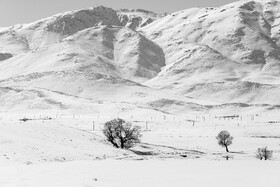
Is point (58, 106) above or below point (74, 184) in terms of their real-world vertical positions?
above

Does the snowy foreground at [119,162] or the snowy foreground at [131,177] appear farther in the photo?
the snowy foreground at [119,162]

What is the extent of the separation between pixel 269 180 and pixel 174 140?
58.3 meters

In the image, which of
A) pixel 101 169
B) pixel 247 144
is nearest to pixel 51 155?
pixel 101 169

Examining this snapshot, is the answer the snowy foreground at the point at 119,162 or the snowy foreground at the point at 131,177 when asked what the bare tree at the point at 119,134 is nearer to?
the snowy foreground at the point at 119,162

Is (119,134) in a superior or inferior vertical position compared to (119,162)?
superior

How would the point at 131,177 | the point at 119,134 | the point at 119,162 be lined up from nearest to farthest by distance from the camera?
the point at 131,177 < the point at 119,162 < the point at 119,134

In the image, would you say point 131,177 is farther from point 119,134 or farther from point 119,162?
point 119,134

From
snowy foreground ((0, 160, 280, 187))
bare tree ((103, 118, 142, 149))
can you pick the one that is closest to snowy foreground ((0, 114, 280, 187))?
snowy foreground ((0, 160, 280, 187))

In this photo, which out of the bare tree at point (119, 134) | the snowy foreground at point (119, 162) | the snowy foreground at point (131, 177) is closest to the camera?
the snowy foreground at point (131, 177)

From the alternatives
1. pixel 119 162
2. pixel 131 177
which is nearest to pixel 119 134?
pixel 119 162

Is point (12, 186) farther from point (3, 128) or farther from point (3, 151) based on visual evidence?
point (3, 128)

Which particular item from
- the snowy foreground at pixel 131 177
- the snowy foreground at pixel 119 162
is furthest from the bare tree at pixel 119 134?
the snowy foreground at pixel 131 177

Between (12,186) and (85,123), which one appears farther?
(85,123)

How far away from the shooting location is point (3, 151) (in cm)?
3703
